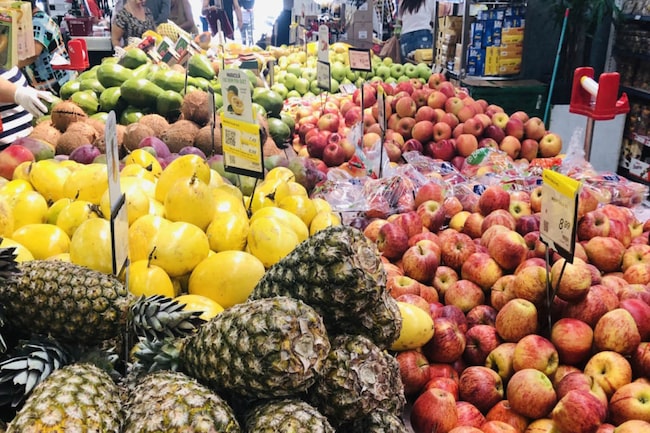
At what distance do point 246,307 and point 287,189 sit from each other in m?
1.40

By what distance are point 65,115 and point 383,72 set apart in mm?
3900

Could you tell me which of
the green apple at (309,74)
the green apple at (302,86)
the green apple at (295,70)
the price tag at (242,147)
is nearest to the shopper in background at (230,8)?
the green apple at (295,70)

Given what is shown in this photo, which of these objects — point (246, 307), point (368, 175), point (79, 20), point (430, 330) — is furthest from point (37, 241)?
point (79, 20)

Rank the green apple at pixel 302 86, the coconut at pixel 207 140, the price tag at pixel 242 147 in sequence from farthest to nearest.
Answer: the green apple at pixel 302 86, the coconut at pixel 207 140, the price tag at pixel 242 147

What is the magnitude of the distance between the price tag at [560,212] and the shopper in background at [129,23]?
295 inches

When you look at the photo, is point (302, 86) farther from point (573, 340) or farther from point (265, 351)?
point (265, 351)

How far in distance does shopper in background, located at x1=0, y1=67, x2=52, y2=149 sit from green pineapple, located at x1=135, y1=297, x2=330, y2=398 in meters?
3.09

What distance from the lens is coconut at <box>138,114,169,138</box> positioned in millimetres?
3863

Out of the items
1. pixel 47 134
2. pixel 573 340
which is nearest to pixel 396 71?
pixel 47 134

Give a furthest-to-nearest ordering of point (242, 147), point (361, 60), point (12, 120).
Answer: point (361, 60)
point (12, 120)
point (242, 147)

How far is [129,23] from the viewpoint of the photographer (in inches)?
315

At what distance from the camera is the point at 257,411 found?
104 centimetres

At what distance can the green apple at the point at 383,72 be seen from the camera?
6.62 meters

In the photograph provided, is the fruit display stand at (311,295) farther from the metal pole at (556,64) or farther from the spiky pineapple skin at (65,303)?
the metal pole at (556,64)
